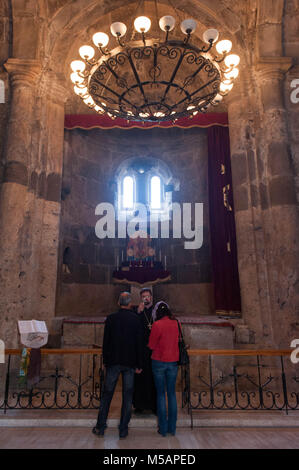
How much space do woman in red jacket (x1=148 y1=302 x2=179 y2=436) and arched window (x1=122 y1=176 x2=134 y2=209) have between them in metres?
7.04

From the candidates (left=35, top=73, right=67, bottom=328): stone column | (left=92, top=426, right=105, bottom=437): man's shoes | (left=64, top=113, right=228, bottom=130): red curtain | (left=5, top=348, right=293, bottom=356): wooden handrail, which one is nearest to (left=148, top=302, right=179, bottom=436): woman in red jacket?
(left=92, top=426, right=105, bottom=437): man's shoes

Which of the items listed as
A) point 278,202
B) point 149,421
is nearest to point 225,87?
point 278,202

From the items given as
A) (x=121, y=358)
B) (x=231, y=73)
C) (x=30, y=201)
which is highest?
(x=231, y=73)

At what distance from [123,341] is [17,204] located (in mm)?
4088

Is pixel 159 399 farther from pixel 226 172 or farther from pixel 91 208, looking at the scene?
pixel 91 208

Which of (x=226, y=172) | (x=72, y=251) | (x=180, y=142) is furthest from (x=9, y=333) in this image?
(x=180, y=142)

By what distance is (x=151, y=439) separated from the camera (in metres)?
3.91

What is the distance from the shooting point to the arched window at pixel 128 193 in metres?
10.8

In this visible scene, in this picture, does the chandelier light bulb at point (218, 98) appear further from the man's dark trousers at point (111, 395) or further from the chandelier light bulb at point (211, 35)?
the man's dark trousers at point (111, 395)

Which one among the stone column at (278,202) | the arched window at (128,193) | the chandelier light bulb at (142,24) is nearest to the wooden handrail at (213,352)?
the stone column at (278,202)

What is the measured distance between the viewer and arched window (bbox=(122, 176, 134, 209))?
10.8 m

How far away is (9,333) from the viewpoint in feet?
20.8

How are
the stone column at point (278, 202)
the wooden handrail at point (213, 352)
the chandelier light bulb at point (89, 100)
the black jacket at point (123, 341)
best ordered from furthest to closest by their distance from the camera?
the stone column at point (278, 202) → the chandelier light bulb at point (89, 100) → the wooden handrail at point (213, 352) → the black jacket at point (123, 341)

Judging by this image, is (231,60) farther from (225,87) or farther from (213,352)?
(213,352)
